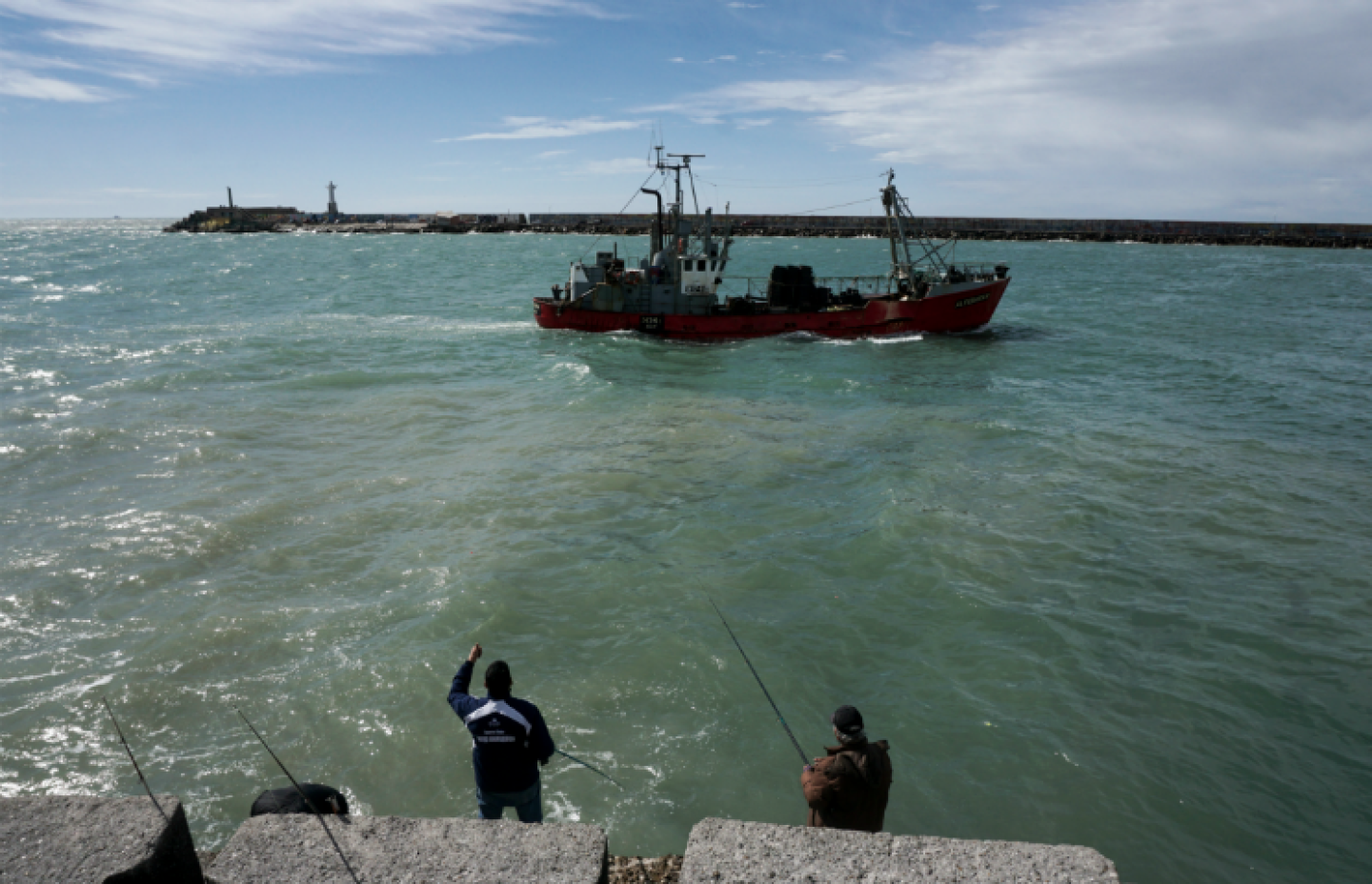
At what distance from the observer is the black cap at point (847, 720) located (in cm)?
441

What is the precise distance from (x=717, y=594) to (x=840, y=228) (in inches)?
5890

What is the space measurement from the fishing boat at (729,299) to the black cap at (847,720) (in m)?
29.4

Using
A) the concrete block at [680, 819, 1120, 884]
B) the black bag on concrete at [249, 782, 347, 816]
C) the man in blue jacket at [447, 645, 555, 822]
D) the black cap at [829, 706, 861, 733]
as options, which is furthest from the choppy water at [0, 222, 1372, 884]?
the concrete block at [680, 819, 1120, 884]

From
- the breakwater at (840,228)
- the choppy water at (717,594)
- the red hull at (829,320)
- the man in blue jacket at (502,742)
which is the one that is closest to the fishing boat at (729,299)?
the red hull at (829,320)

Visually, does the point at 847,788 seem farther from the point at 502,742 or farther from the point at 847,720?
the point at 502,742

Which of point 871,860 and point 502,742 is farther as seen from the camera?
point 502,742

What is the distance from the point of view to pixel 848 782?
4395mm

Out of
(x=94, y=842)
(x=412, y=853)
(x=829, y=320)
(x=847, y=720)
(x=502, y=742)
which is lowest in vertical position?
(x=502, y=742)

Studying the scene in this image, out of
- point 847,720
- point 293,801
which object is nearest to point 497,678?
point 293,801

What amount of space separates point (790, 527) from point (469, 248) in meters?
107

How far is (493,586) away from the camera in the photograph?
10.1 m

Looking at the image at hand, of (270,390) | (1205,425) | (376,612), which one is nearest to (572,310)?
(270,390)

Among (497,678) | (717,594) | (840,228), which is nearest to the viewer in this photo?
(497,678)

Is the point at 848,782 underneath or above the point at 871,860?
underneath
